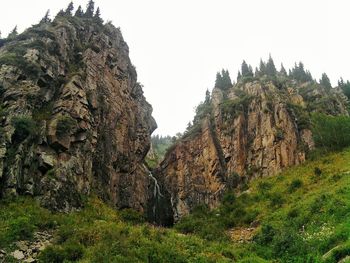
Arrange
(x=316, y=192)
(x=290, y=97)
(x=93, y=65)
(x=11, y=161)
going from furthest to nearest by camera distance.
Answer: (x=290, y=97) → (x=93, y=65) → (x=316, y=192) → (x=11, y=161)

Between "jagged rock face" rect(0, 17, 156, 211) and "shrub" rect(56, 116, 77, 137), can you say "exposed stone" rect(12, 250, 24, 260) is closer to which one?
"jagged rock face" rect(0, 17, 156, 211)

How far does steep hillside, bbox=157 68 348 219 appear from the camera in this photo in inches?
2239

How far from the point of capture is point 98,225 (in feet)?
106

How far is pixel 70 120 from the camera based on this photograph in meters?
42.8

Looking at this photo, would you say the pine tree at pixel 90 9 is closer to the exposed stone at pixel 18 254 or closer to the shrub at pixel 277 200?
the shrub at pixel 277 200

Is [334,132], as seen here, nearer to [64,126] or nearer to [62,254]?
[64,126]

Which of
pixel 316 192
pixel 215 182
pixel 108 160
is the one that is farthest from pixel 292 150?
pixel 108 160

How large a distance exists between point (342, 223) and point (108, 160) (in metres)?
29.9

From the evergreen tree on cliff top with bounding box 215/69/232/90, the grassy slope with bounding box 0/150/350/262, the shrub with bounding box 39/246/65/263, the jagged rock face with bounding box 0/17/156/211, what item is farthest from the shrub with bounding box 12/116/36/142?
the evergreen tree on cliff top with bounding box 215/69/232/90

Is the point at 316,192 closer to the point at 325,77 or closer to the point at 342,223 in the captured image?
the point at 342,223

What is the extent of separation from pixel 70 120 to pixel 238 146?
28.7 m

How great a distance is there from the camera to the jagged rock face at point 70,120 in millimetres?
36375

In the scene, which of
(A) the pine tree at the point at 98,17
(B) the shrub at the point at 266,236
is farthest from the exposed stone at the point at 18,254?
(A) the pine tree at the point at 98,17

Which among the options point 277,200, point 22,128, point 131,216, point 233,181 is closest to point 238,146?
point 233,181
